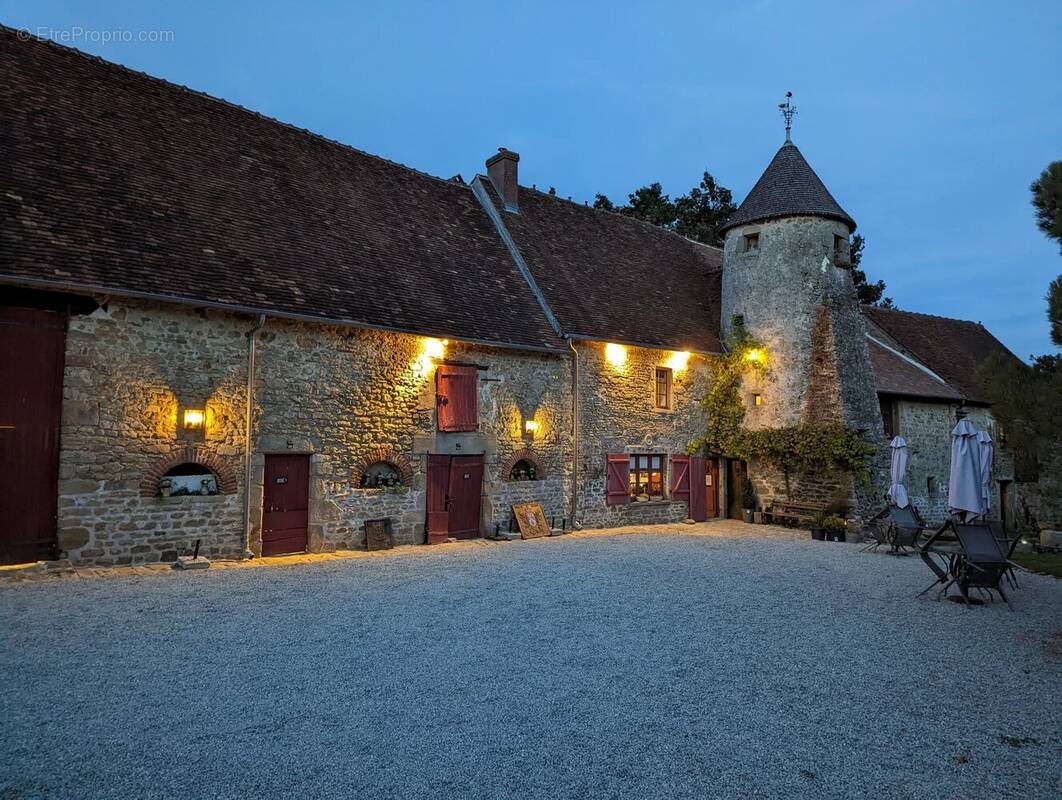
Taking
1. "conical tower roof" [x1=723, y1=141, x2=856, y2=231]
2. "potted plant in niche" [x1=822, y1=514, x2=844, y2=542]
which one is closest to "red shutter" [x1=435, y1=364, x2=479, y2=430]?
"potted plant in niche" [x1=822, y1=514, x2=844, y2=542]

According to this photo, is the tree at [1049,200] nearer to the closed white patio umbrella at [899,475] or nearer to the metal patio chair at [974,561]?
the metal patio chair at [974,561]

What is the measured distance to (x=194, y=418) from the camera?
33.8 ft

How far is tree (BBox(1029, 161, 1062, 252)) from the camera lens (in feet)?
19.1

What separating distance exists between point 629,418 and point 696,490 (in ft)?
10.2

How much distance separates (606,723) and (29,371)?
351 inches

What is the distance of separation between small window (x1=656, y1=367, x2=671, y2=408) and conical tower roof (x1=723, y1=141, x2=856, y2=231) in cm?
471

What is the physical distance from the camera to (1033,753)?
4.16 meters

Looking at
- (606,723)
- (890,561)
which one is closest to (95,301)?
(606,723)

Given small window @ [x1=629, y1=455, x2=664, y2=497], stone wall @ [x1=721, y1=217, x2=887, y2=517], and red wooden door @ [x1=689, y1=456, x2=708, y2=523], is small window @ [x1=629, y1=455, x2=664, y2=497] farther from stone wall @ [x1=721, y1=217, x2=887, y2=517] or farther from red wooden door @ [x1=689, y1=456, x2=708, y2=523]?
stone wall @ [x1=721, y1=217, x2=887, y2=517]

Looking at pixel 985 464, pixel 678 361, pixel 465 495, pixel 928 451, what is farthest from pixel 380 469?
pixel 928 451

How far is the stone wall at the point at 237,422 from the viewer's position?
948 centimetres

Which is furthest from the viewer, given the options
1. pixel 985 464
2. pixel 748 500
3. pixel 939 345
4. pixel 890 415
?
pixel 939 345

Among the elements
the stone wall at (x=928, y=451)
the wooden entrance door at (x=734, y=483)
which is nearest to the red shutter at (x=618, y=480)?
the wooden entrance door at (x=734, y=483)

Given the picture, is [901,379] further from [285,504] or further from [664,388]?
[285,504]
